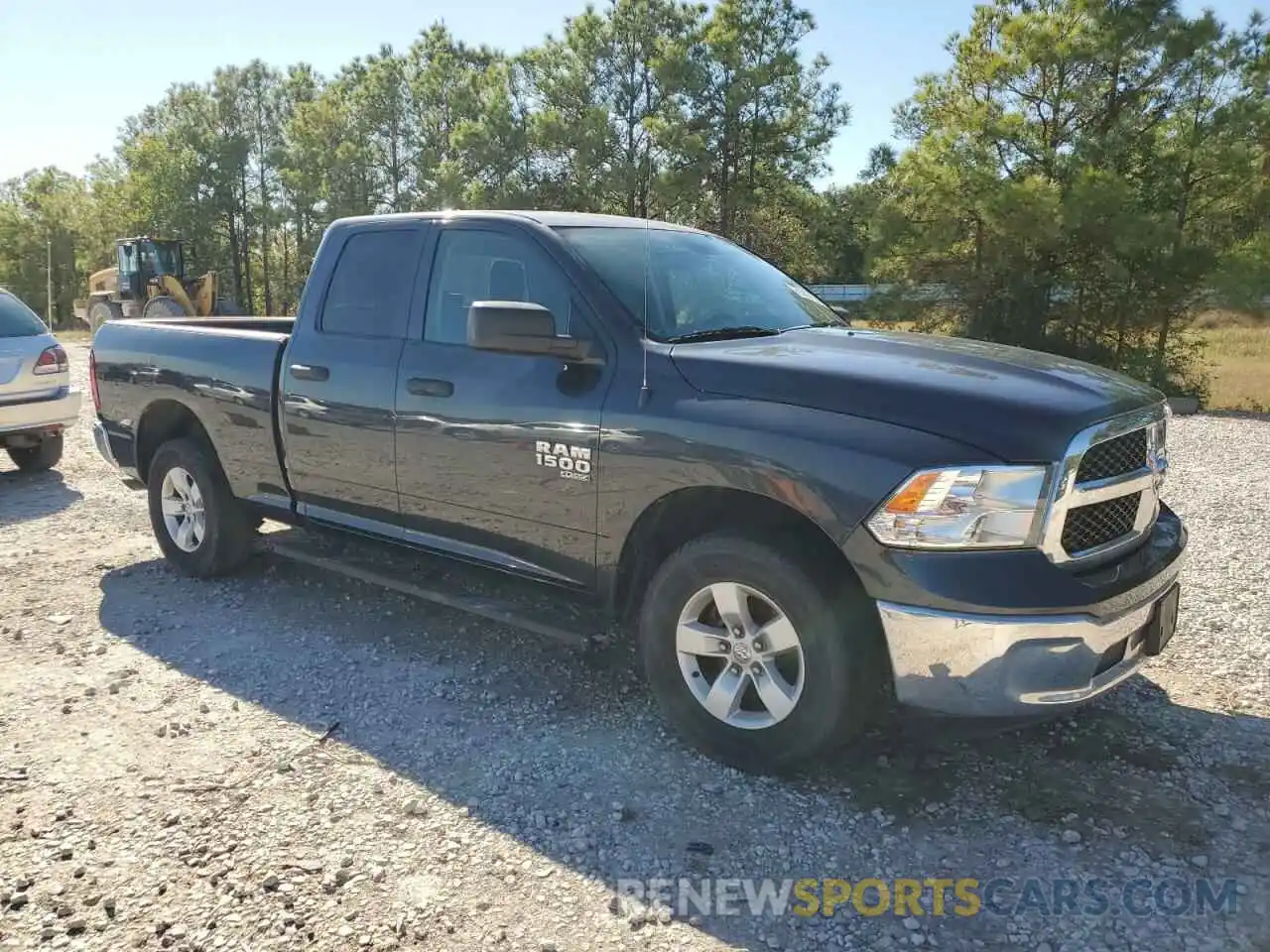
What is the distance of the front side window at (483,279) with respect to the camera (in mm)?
3840

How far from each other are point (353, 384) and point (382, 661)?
129cm

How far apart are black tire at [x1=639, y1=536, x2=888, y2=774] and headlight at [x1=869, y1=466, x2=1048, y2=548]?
0.35 m

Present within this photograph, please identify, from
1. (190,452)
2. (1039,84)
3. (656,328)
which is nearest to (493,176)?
(1039,84)

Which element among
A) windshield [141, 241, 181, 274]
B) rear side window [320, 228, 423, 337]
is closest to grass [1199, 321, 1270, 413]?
rear side window [320, 228, 423, 337]

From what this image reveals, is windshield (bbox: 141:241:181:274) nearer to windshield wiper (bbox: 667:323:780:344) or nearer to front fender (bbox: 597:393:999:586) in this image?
windshield wiper (bbox: 667:323:780:344)

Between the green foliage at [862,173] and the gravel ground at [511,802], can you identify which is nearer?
the gravel ground at [511,802]

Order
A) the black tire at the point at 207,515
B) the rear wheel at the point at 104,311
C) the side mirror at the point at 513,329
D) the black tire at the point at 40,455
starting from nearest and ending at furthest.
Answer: the side mirror at the point at 513,329
the black tire at the point at 207,515
the black tire at the point at 40,455
the rear wheel at the point at 104,311

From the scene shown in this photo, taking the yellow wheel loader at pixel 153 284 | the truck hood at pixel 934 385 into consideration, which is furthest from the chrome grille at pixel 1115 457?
the yellow wheel loader at pixel 153 284

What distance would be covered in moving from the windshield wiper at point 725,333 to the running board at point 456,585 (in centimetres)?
112

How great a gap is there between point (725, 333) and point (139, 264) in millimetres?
26376

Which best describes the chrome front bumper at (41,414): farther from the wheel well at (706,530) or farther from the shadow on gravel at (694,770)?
the wheel well at (706,530)

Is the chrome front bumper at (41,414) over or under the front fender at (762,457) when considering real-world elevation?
under

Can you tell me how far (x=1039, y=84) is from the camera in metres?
16.9

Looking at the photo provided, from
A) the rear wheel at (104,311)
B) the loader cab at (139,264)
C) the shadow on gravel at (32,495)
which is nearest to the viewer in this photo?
the shadow on gravel at (32,495)
